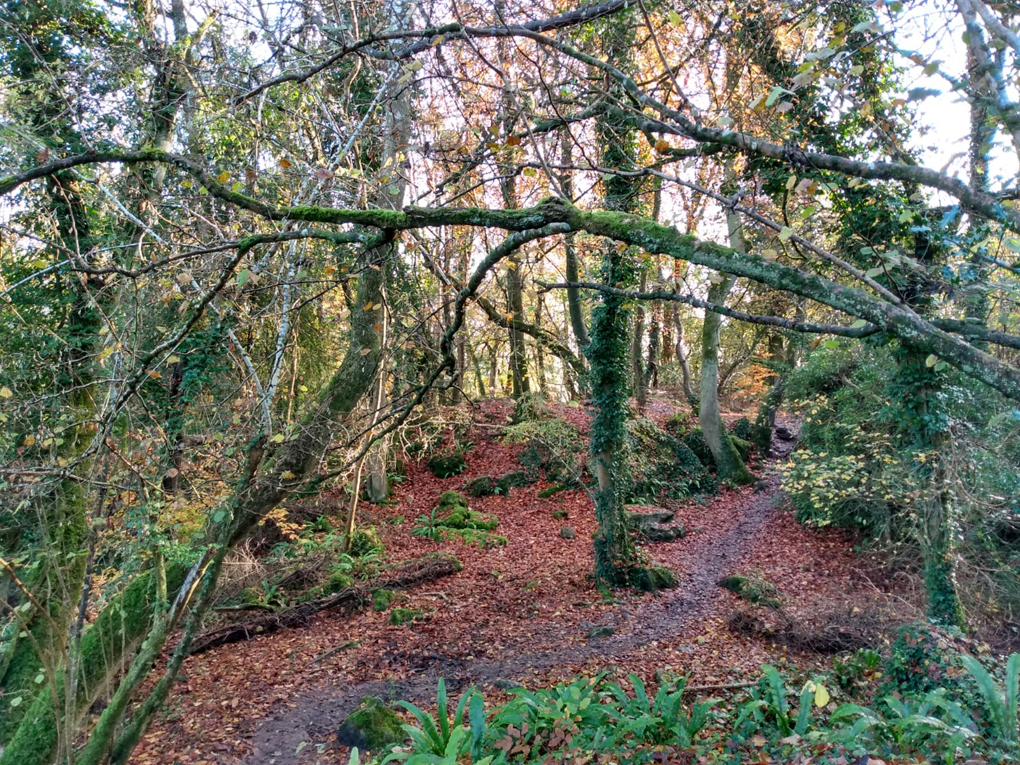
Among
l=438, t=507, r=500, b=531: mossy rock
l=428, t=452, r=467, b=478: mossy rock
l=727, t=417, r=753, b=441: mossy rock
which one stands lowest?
l=438, t=507, r=500, b=531: mossy rock

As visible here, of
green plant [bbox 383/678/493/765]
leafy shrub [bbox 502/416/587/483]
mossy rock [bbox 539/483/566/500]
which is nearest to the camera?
green plant [bbox 383/678/493/765]

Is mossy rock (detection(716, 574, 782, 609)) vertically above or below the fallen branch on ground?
above

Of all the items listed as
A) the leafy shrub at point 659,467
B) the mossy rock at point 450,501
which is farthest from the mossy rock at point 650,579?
the mossy rock at point 450,501

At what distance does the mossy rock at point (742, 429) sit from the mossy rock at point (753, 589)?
8.19m

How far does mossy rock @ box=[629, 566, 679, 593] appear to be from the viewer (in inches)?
344

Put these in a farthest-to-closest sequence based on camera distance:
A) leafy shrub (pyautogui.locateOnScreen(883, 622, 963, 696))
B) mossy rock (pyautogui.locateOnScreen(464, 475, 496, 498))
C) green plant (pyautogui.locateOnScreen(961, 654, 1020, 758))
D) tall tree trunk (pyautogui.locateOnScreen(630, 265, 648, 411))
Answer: tall tree trunk (pyautogui.locateOnScreen(630, 265, 648, 411)), mossy rock (pyautogui.locateOnScreen(464, 475, 496, 498)), leafy shrub (pyautogui.locateOnScreen(883, 622, 963, 696)), green plant (pyautogui.locateOnScreen(961, 654, 1020, 758))

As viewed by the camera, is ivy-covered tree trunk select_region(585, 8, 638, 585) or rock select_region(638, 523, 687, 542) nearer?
ivy-covered tree trunk select_region(585, 8, 638, 585)

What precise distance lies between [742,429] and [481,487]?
8.37 m

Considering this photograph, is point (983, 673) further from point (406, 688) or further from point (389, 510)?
point (389, 510)

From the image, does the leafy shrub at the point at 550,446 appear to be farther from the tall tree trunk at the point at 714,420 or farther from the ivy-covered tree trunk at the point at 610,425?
the tall tree trunk at the point at 714,420

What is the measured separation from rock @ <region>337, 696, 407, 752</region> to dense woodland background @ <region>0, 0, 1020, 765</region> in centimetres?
3

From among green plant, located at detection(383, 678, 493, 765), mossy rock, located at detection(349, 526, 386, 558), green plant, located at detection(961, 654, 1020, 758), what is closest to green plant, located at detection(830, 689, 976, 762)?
green plant, located at detection(961, 654, 1020, 758)

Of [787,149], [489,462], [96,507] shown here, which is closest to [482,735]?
[96,507]

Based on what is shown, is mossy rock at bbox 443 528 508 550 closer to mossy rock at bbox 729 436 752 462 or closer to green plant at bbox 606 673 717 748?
green plant at bbox 606 673 717 748
